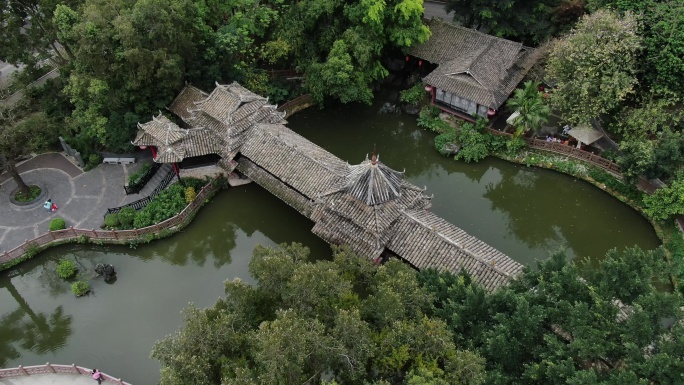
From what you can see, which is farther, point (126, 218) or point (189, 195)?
point (189, 195)

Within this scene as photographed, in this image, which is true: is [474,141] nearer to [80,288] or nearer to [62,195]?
[80,288]

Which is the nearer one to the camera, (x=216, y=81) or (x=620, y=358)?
(x=620, y=358)

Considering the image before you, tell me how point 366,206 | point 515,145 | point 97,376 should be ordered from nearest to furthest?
1. point 97,376
2. point 366,206
3. point 515,145

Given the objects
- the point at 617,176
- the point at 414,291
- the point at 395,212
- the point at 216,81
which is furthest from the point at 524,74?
the point at 414,291

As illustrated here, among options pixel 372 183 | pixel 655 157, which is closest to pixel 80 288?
pixel 372 183

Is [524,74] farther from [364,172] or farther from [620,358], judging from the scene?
[620,358]

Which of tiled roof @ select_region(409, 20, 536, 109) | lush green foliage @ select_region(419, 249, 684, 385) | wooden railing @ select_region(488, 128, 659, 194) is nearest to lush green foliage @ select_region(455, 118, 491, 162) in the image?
wooden railing @ select_region(488, 128, 659, 194)
